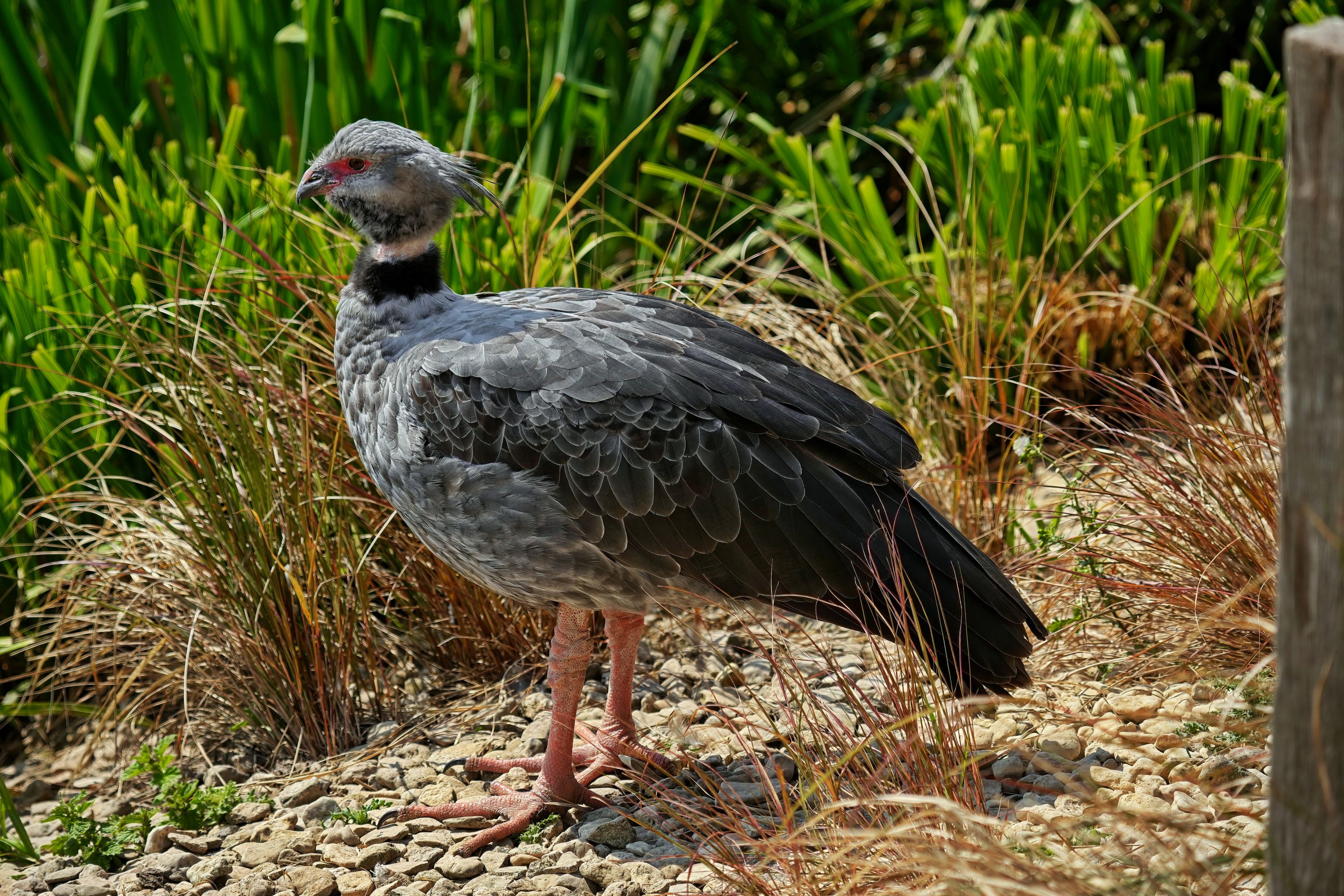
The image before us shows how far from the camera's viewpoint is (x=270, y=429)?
359cm

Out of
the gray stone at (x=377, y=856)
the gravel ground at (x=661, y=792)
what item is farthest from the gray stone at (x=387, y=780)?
the gray stone at (x=377, y=856)

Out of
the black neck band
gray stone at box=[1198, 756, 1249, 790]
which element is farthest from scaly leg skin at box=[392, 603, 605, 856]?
gray stone at box=[1198, 756, 1249, 790]

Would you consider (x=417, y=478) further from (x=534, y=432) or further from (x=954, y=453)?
(x=954, y=453)

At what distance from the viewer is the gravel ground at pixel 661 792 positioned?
8.11ft

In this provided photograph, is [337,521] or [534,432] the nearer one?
[534,432]

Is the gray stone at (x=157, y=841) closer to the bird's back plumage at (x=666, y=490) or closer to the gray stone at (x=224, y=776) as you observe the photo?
the gray stone at (x=224, y=776)

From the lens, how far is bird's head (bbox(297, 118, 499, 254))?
3.18 metres

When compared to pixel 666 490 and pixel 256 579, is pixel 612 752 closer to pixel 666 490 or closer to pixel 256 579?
pixel 666 490

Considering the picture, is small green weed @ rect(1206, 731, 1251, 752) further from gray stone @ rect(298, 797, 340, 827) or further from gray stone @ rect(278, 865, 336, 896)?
gray stone @ rect(298, 797, 340, 827)

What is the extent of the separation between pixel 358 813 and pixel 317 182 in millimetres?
1568

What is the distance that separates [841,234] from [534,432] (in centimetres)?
224

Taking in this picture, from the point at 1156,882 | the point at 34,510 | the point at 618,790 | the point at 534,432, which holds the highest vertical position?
the point at 534,432

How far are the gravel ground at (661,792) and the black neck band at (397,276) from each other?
3.92 ft

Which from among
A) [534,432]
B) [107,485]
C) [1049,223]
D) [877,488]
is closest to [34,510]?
[107,485]
